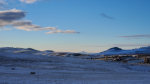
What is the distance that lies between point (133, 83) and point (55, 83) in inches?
317

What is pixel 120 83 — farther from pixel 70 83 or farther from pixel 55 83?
pixel 55 83

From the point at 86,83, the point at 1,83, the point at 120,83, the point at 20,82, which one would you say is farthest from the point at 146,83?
the point at 1,83

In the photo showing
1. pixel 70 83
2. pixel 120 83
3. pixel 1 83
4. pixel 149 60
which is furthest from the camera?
pixel 149 60

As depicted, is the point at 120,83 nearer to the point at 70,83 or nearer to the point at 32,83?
the point at 70,83

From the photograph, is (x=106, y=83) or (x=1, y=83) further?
(x=106, y=83)

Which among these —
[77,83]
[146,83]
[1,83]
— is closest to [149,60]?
[146,83]

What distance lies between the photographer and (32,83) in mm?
20859

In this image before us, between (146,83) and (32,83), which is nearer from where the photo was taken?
(32,83)

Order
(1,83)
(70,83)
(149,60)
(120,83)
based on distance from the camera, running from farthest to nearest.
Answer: (149,60)
(120,83)
(70,83)
(1,83)

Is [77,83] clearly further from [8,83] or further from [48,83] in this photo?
[8,83]

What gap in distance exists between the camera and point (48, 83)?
2111 cm

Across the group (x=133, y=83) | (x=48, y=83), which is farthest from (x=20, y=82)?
(x=133, y=83)

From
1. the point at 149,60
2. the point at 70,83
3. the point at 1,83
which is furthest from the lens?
the point at 149,60

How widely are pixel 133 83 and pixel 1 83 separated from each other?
12.6 metres
